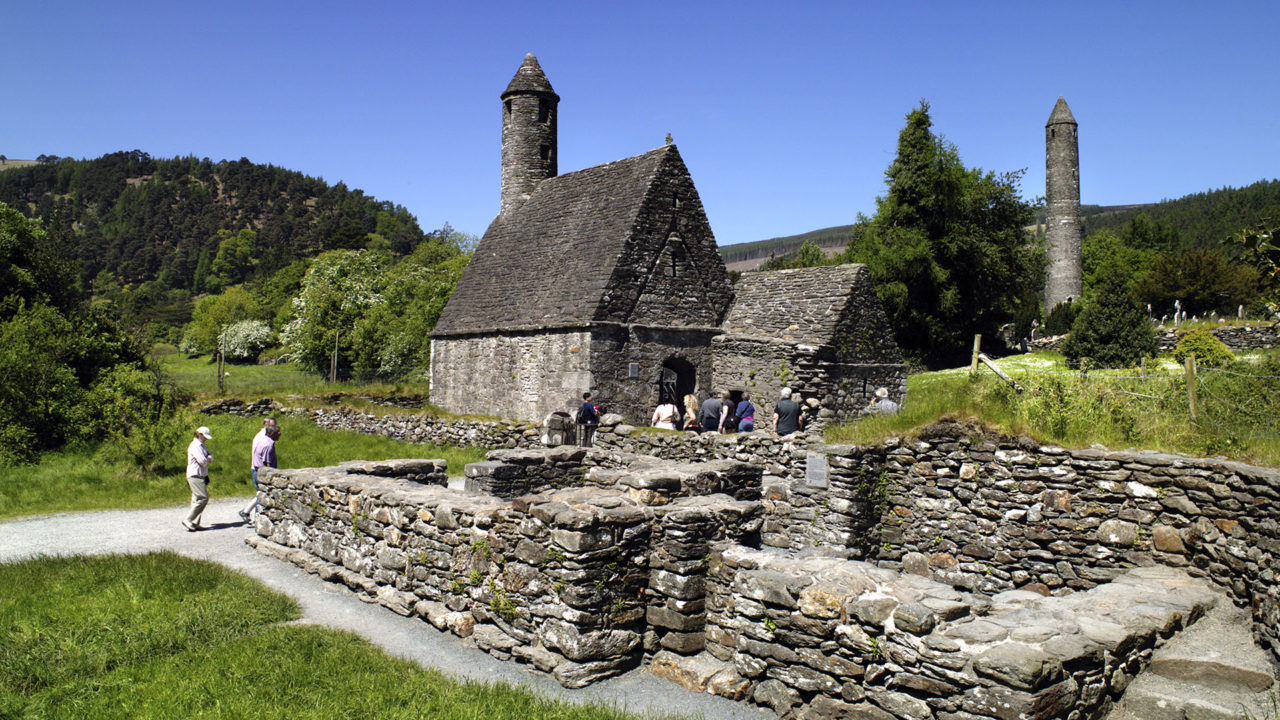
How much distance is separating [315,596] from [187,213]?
193 metres

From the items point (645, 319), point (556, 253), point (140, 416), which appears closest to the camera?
point (140, 416)

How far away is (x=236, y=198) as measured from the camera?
184875 mm

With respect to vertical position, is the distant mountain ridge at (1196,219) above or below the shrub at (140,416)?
above

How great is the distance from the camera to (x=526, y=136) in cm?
2783

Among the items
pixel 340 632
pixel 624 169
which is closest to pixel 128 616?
pixel 340 632

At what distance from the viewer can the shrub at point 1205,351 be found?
22.3 m

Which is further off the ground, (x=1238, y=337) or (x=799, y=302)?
(x=799, y=302)

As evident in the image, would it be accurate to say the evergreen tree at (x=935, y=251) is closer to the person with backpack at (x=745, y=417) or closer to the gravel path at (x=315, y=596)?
the person with backpack at (x=745, y=417)

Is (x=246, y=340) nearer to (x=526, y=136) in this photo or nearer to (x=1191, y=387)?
(x=526, y=136)

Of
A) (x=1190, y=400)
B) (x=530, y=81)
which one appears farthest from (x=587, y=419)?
(x=530, y=81)

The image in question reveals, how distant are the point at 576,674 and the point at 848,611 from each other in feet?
8.00

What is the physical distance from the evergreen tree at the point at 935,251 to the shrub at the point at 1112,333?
971 centimetres

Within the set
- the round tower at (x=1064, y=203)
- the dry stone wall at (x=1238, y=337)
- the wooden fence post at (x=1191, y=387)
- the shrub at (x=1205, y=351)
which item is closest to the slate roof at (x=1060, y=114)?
the round tower at (x=1064, y=203)

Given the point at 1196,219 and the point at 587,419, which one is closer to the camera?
the point at 587,419
